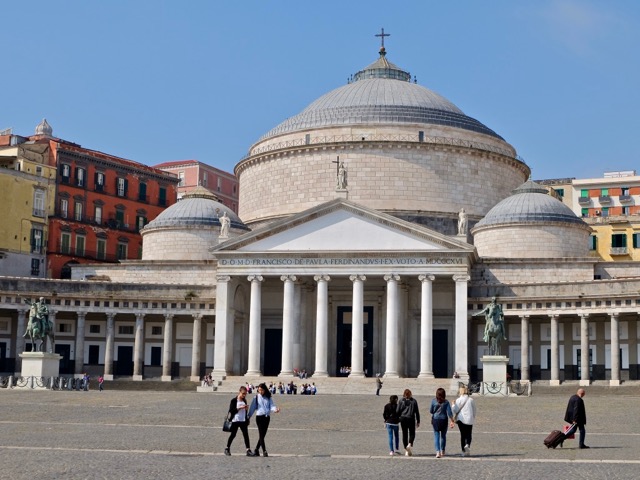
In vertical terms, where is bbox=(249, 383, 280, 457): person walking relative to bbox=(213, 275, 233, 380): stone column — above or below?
below

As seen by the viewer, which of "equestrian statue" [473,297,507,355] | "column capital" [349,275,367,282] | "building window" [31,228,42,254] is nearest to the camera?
"equestrian statue" [473,297,507,355]

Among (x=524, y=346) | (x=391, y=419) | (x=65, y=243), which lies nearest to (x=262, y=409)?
(x=391, y=419)

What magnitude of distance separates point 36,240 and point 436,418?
2665 inches

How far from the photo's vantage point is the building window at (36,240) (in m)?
89.9

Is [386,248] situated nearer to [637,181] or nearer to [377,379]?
[377,379]

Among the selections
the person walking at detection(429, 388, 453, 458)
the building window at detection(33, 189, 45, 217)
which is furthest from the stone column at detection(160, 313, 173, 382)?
the person walking at detection(429, 388, 453, 458)

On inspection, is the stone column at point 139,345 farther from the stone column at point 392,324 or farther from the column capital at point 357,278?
the stone column at point 392,324

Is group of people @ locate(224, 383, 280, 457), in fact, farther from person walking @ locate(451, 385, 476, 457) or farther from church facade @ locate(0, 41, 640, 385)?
church facade @ locate(0, 41, 640, 385)

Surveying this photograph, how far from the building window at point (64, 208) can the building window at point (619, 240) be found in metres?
45.1

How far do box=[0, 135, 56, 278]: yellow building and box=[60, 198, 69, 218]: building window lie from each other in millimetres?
1058

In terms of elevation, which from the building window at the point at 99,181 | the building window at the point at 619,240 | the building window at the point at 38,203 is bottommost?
the building window at the point at 619,240

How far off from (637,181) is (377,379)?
60124 mm

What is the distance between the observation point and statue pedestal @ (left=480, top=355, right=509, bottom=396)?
61188 mm

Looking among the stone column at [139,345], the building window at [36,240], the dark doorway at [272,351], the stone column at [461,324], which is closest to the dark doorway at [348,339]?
the dark doorway at [272,351]
